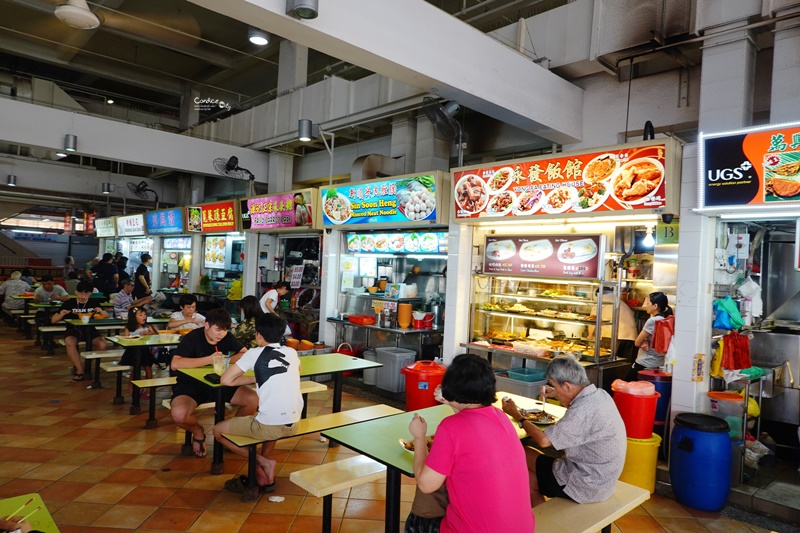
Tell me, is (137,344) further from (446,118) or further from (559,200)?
(559,200)

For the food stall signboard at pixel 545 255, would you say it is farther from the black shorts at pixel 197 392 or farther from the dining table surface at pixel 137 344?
the dining table surface at pixel 137 344

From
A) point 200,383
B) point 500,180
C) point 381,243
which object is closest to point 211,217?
point 381,243

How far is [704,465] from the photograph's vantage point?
14.5ft

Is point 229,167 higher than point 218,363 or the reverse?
higher

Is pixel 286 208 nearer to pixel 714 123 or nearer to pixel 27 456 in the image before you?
pixel 27 456

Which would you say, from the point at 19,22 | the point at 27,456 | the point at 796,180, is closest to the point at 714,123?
the point at 796,180

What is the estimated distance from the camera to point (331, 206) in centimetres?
912

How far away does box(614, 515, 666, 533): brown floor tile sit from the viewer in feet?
13.5

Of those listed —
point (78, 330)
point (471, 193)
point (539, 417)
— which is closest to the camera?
point (539, 417)

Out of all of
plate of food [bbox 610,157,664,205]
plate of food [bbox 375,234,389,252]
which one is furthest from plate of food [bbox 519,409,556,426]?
plate of food [bbox 375,234,389,252]

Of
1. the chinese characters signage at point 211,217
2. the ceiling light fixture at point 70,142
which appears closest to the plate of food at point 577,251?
the chinese characters signage at point 211,217

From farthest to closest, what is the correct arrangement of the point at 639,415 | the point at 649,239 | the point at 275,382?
the point at 649,239, the point at 639,415, the point at 275,382

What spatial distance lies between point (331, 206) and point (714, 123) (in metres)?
5.93

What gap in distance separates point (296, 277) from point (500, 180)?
18.4 ft
